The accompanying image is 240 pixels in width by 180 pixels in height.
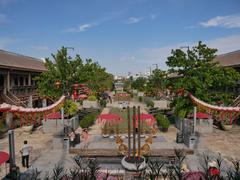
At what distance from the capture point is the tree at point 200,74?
2033 cm

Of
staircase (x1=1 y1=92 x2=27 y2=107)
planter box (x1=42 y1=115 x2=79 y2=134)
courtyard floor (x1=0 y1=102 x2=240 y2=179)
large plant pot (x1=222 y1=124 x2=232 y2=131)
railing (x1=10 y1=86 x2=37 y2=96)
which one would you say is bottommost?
courtyard floor (x1=0 y1=102 x2=240 y2=179)

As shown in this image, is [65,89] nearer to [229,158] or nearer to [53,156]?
[53,156]

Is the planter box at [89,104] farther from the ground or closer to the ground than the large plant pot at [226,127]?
farther from the ground

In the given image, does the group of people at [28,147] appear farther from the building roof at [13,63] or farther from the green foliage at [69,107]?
the building roof at [13,63]

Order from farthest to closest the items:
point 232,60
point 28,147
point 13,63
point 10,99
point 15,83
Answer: point 232,60 → point 15,83 → point 13,63 → point 10,99 → point 28,147

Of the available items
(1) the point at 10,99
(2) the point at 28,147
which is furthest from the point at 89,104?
(2) the point at 28,147

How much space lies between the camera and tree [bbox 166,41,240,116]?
20328 mm

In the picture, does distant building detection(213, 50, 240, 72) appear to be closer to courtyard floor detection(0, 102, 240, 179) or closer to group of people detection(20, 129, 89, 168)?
courtyard floor detection(0, 102, 240, 179)

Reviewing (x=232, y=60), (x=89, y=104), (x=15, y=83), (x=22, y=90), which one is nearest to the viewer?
(x=15, y=83)

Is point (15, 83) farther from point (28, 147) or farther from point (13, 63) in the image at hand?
point (28, 147)

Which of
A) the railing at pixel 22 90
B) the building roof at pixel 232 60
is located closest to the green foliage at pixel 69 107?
the railing at pixel 22 90

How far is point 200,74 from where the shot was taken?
20.8 meters

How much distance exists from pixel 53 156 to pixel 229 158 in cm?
1127

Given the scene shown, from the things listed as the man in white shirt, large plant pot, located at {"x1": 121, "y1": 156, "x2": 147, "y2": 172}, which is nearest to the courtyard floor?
the man in white shirt
